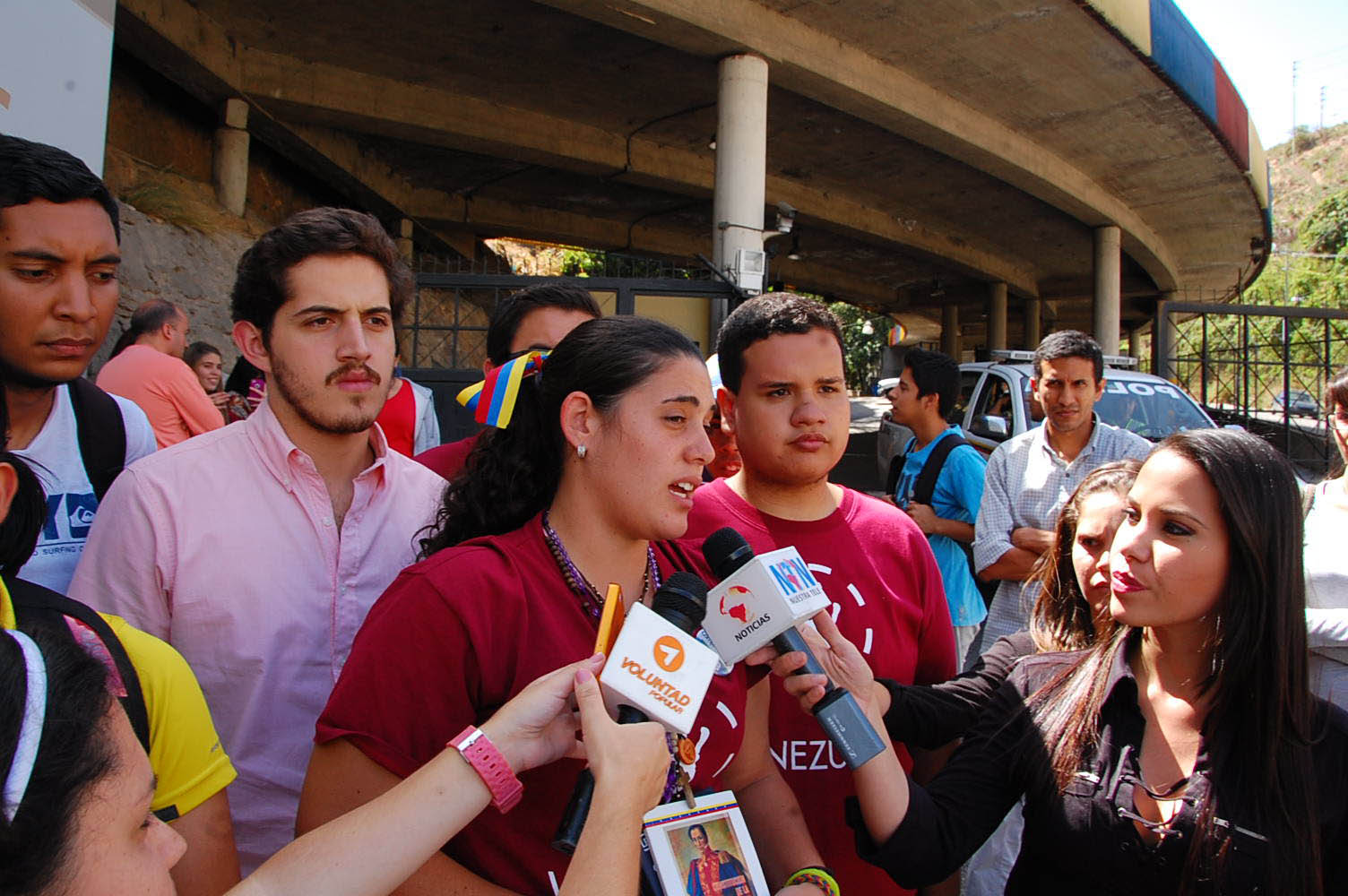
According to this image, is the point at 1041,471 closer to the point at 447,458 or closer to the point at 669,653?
the point at 447,458

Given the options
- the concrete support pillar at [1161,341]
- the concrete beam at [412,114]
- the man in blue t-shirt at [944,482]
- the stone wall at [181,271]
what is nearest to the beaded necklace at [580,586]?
the man in blue t-shirt at [944,482]

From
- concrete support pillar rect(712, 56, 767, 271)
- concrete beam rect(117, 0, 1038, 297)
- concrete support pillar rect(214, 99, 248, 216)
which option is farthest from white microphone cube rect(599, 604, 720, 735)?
concrete support pillar rect(214, 99, 248, 216)

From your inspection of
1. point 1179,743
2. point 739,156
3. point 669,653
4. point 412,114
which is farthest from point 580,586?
point 412,114

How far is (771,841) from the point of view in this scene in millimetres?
1790

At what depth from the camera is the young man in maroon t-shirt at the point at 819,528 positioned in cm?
215

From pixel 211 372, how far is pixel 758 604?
5390 mm

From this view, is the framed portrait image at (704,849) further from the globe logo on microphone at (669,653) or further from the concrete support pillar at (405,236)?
the concrete support pillar at (405,236)

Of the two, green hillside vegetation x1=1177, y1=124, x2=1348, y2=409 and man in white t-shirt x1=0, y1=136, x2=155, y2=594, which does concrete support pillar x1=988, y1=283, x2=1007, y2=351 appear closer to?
green hillside vegetation x1=1177, y1=124, x2=1348, y2=409

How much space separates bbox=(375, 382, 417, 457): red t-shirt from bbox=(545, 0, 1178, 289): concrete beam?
547 cm

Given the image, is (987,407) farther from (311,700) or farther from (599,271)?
(599,271)

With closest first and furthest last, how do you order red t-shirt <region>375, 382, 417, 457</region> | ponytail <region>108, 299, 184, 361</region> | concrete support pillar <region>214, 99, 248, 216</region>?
red t-shirt <region>375, 382, 417, 457</region> → ponytail <region>108, 299, 184, 361</region> → concrete support pillar <region>214, 99, 248, 216</region>

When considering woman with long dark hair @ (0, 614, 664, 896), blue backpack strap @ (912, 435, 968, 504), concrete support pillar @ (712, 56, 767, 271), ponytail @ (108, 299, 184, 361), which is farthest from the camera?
concrete support pillar @ (712, 56, 767, 271)

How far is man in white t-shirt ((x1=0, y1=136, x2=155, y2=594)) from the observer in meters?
1.99

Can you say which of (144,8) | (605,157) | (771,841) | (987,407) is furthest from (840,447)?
(605,157)
